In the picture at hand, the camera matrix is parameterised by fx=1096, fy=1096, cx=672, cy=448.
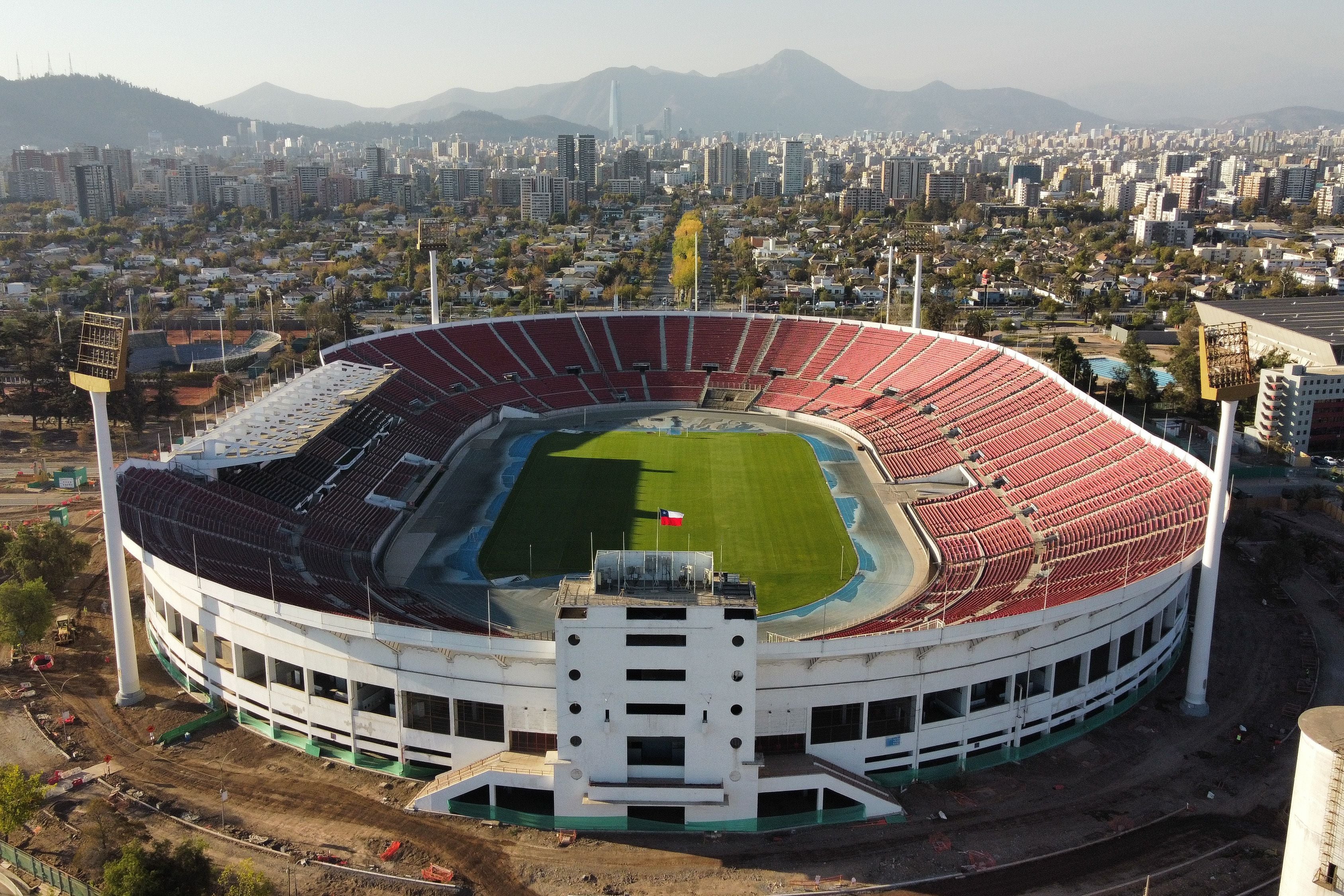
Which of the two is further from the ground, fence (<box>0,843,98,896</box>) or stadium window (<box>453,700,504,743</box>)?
stadium window (<box>453,700,504,743</box>)

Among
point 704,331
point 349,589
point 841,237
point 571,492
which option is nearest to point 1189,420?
point 704,331

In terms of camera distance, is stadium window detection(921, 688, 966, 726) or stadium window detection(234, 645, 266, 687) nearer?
stadium window detection(921, 688, 966, 726)

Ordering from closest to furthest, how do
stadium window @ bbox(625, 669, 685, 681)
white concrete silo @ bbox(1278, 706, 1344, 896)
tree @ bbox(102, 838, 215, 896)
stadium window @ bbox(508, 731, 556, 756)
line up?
Result: 1. white concrete silo @ bbox(1278, 706, 1344, 896)
2. tree @ bbox(102, 838, 215, 896)
3. stadium window @ bbox(625, 669, 685, 681)
4. stadium window @ bbox(508, 731, 556, 756)

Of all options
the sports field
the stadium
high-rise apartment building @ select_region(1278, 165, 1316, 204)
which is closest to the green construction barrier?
the stadium

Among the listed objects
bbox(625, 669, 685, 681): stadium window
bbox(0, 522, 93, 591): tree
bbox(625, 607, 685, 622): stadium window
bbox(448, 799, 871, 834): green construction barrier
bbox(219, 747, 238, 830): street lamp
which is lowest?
bbox(448, 799, 871, 834): green construction barrier

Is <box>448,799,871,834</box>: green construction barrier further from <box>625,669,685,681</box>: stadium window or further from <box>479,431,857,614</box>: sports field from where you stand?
<box>479,431,857,614</box>: sports field

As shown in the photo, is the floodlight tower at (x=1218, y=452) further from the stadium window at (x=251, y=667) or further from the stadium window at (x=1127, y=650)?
the stadium window at (x=251, y=667)

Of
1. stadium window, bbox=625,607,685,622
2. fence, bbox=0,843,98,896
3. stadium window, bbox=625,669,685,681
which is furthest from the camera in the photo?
stadium window, bbox=625,669,685,681

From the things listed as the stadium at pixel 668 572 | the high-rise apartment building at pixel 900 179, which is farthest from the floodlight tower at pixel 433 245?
the high-rise apartment building at pixel 900 179
